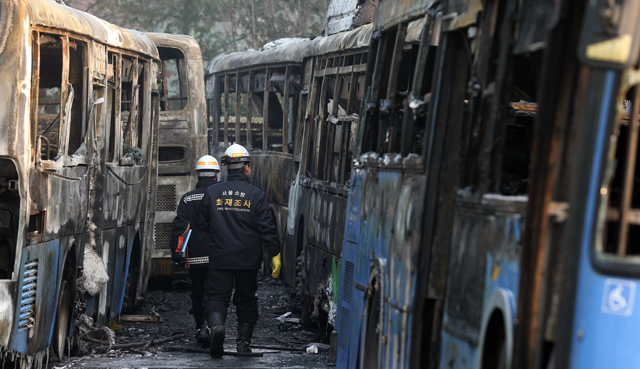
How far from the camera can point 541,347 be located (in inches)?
135

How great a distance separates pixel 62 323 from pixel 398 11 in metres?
4.24

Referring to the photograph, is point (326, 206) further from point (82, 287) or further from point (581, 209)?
point (581, 209)

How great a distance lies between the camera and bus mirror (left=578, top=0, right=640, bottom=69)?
3139 mm

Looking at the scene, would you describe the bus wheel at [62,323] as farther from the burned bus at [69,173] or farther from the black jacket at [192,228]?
the black jacket at [192,228]

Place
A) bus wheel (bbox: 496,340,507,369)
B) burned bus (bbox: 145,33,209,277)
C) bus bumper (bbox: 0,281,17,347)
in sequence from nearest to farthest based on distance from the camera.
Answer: bus wheel (bbox: 496,340,507,369), bus bumper (bbox: 0,281,17,347), burned bus (bbox: 145,33,209,277)

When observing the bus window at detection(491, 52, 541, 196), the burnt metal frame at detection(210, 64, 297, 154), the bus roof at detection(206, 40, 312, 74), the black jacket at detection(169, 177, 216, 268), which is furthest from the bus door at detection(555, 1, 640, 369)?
the burnt metal frame at detection(210, 64, 297, 154)

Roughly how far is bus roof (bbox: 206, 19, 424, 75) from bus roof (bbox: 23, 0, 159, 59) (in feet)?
7.14

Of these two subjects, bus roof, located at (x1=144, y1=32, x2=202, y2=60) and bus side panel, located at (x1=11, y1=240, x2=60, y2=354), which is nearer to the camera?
bus side panel, located at (x1=11, y1=240, x2=60, y2=354)

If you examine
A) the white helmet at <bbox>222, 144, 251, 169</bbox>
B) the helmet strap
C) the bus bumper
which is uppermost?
the white helmet at <bbox>222, 144, 251, 169</bbox>

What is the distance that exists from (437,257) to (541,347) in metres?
1.64

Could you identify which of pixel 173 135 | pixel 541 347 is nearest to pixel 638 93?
pixel 541 347

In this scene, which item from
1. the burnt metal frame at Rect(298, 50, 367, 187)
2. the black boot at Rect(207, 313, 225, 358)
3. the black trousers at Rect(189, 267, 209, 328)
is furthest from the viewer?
the black trousers at Rect(189, 267, 209, 328)

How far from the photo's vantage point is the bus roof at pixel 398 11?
5988 millimetres

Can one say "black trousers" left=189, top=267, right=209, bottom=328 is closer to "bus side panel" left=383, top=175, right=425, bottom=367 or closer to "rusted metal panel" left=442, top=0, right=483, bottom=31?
"bus side panel" left=383, top=175, right=425, bottom=367
